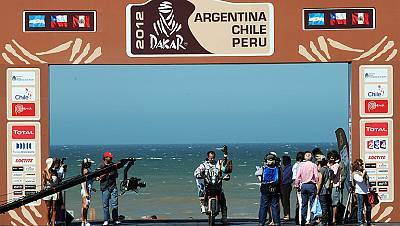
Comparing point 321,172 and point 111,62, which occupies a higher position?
point 111,62

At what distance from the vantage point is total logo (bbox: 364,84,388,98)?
24.4 m

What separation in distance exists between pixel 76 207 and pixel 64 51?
20503 millimetres

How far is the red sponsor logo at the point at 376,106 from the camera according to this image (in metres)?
24.5

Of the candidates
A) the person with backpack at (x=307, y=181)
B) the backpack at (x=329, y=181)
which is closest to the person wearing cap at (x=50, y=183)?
the person with backpack at (x=307, y=181)

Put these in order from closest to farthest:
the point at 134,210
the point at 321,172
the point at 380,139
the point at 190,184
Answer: the point at 321,172 → the point at 380,139 → the point at 134,210 → the point at 190,184

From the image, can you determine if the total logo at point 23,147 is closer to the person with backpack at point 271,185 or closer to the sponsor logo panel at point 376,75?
the person with backpack at point 271,185

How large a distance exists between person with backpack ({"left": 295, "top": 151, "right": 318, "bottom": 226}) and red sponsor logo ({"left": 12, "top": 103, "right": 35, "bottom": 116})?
5816 millimetres

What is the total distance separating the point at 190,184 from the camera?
→ 69250mm

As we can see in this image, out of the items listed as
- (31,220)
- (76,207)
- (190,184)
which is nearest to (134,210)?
(76,207)

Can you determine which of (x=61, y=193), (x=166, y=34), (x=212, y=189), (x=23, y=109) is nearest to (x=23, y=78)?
(x=23, y=109)

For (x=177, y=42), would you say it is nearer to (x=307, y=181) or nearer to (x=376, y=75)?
(x=307, y=181)

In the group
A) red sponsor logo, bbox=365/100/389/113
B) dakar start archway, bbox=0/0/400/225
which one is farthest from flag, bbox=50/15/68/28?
red sponsor logo, bbox=365/100/389/113

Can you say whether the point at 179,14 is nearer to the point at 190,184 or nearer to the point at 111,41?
the point at 111,41

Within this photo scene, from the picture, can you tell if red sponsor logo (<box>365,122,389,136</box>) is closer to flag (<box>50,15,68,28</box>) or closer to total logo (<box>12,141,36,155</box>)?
flag (<box>50,15,68,28</box>)
